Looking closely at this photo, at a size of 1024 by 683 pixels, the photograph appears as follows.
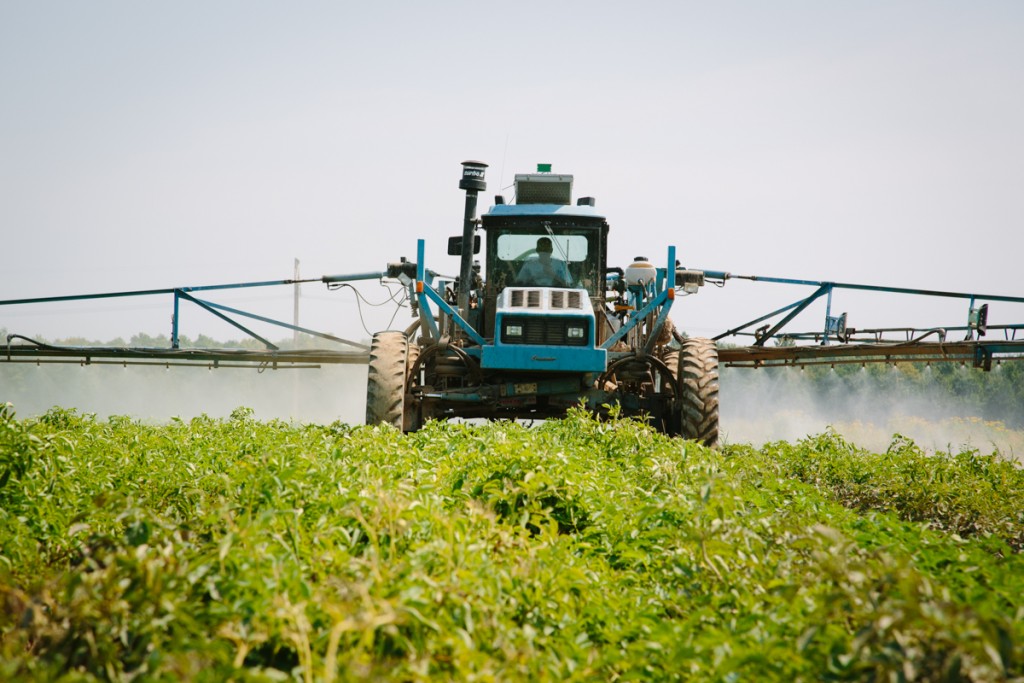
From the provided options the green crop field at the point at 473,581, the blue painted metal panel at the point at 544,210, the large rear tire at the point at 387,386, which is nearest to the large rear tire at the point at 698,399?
the blue painted metal panel at the point at 544,210

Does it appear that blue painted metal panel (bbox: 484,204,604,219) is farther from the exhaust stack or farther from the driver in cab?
the exhaust stack

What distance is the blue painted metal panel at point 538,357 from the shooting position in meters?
9.92

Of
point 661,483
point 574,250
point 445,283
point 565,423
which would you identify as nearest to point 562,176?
point 574,250

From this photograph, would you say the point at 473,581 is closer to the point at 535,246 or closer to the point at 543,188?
the point at 535,246

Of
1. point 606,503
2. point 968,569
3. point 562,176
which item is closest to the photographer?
point 968,569

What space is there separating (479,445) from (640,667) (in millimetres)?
3887

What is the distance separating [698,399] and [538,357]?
75.0 inches

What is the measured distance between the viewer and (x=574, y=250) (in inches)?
447

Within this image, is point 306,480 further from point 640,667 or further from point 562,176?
point 562,176

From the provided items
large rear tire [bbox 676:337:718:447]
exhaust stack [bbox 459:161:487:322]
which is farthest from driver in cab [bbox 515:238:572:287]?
large rear tire [bbox 676:337:718:447]

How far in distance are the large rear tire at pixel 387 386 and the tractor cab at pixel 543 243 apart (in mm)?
1569

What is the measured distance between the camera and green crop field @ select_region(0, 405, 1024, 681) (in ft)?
9.07

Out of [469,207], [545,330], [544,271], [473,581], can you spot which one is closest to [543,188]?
[544,271]

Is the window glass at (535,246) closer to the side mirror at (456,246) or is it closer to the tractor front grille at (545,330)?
the side mirror at (456,246)
